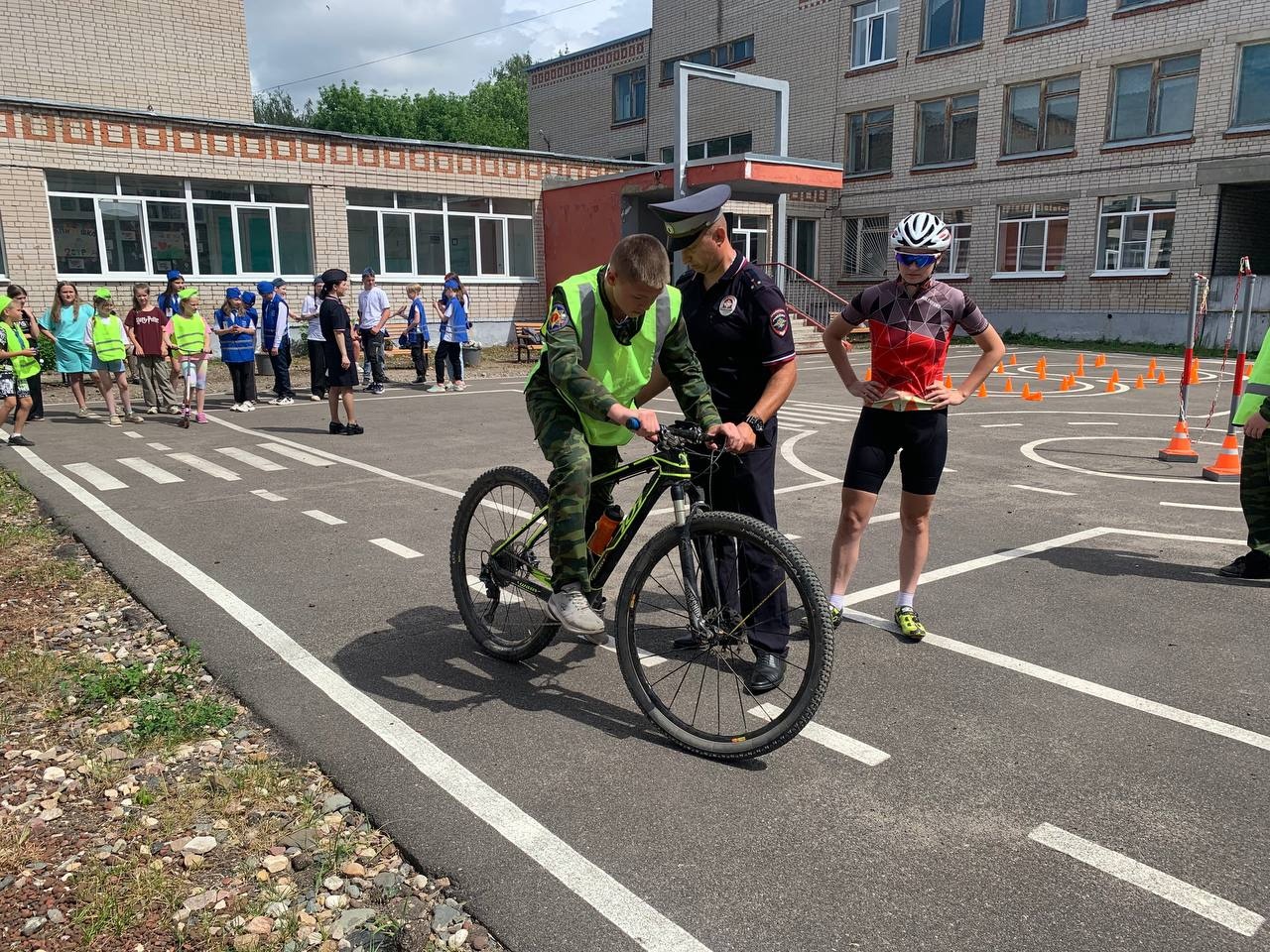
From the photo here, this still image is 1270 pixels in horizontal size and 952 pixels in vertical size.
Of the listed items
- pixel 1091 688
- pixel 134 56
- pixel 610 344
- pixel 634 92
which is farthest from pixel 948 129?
pixel 610 344

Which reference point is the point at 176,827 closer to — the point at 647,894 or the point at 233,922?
the point at 233,922

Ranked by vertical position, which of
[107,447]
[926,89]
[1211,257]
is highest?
[926,89]

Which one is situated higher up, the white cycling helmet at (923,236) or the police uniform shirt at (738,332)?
the white cycling helmet at (923,236)

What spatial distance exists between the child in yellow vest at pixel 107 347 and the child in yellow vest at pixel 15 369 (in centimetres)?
112

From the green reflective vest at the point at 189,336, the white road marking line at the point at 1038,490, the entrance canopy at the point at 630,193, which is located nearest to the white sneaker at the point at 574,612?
the white road marking line at the point at 1038,490

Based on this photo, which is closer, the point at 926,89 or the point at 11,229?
the point at 11,229

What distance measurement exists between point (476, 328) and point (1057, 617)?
24.0 m

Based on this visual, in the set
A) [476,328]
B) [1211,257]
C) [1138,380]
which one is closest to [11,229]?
[476,328]

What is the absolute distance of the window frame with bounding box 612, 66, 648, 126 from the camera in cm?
4091

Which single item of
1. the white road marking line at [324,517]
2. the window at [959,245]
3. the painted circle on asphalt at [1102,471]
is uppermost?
the window at [959,245]

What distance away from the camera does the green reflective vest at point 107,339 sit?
12.9 metres

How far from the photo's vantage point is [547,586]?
420 centimetres

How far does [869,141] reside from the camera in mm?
34000

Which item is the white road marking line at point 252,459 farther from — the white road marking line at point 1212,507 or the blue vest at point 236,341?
the white road marking line at point 1212,507
